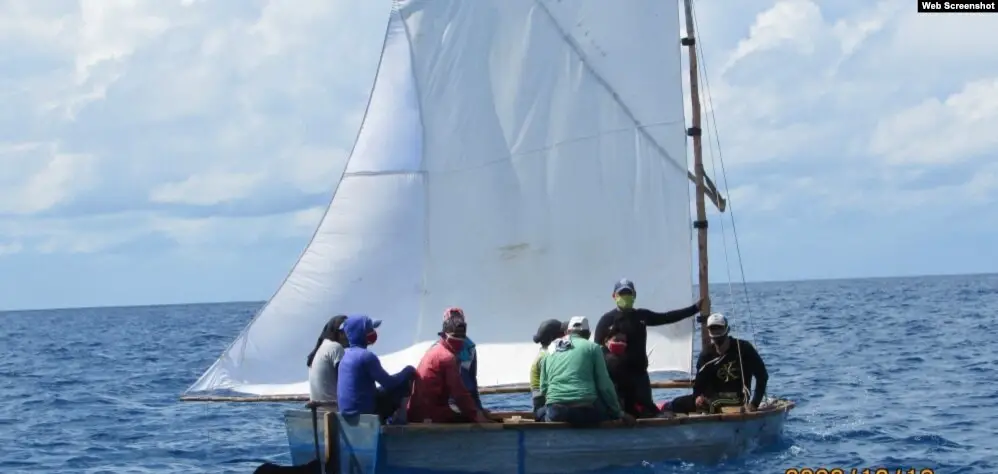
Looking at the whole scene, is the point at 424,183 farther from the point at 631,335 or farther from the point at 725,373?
the point at 725,373

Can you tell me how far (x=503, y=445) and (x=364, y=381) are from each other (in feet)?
5.36

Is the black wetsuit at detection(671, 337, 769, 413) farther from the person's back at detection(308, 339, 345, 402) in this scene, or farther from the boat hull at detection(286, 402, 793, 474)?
the person's back at detection(308, 339, 345, 402)

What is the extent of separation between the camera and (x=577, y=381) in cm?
1451

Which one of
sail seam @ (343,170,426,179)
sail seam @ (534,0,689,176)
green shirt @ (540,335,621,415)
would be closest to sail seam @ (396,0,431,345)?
sail seam @ (343,170,426,179)

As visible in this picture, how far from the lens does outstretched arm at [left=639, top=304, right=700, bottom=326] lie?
15875 mm

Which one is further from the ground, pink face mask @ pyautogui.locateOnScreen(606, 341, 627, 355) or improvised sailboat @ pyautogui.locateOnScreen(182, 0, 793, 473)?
improvised sailboat @ pyautogui.locateOnScreen(182, 0, 793, 473)

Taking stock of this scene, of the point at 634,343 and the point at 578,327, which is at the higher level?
the point at 578,327

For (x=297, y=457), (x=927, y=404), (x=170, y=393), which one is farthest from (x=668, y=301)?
(x=170, y=393)

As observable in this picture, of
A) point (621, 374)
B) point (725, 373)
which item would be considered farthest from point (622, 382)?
point (725, 373)

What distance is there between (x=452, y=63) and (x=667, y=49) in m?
2.71

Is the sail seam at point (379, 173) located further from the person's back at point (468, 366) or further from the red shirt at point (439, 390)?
the red shirt at point (439, 390)

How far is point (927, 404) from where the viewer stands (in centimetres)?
2308

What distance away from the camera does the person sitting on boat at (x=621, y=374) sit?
15.4 metres

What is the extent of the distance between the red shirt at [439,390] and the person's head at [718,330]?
3347 millimetres
